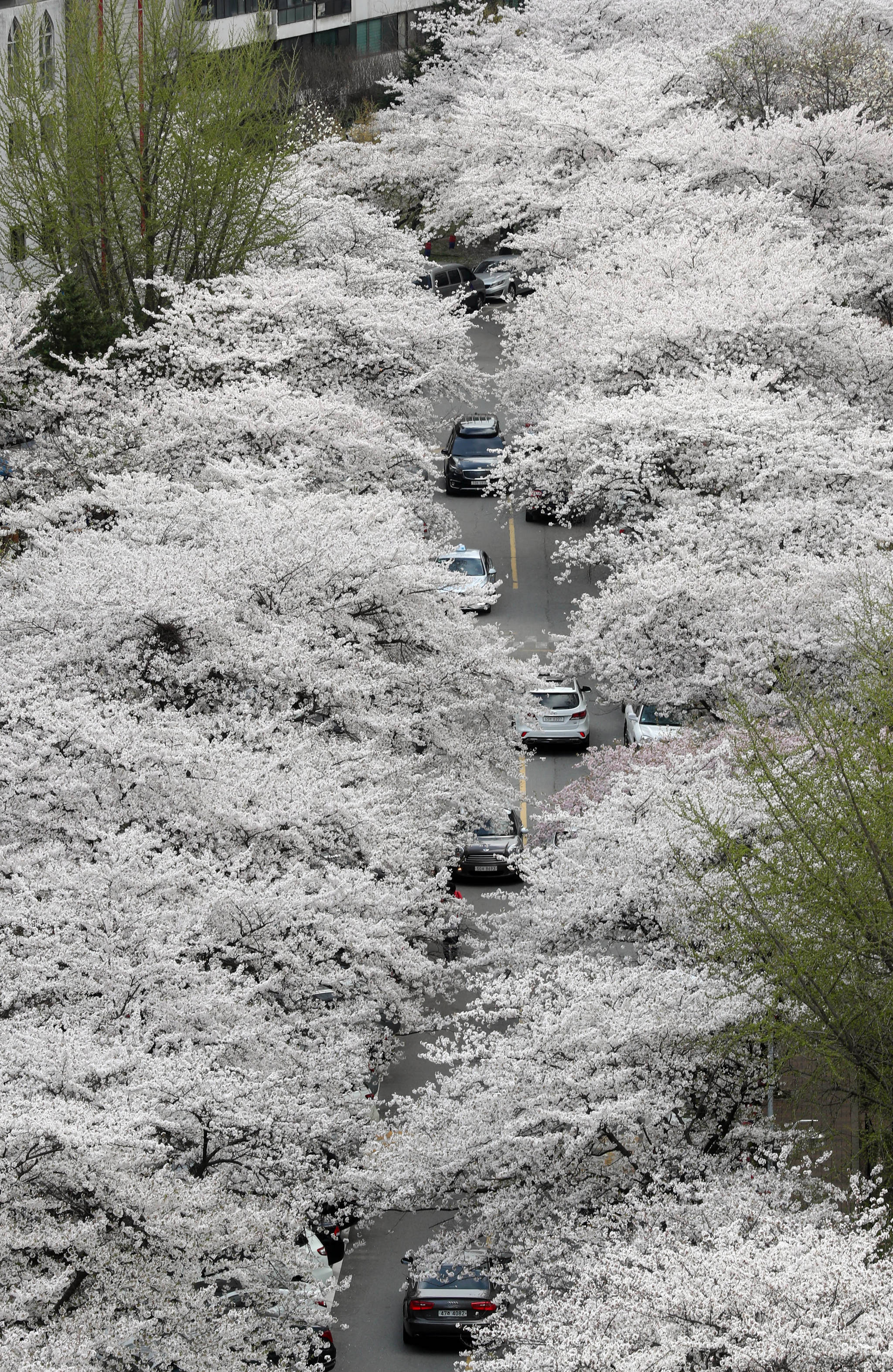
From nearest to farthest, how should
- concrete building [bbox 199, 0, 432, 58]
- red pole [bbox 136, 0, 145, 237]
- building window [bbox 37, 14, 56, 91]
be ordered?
red pole [bbox 136, 0, 145, 237] < building window [bbox 37, 14, 56, 91] < concrete building [bbox 199, 0, 432, 58]

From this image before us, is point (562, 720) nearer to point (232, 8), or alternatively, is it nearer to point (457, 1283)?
point (457, 1283)

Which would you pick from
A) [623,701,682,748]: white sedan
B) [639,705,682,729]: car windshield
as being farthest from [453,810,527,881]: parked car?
[639,705,682,729]: car windshield

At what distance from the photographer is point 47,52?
44.2m

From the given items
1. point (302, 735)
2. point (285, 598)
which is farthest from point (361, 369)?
point (302, 735)

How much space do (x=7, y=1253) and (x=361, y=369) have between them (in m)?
25.5

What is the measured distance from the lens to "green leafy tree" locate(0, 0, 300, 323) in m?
37.1

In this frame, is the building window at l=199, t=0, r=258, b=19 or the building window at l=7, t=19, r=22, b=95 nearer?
the building window at l=7, t=19, r=22, b=95

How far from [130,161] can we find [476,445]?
11.6 meters

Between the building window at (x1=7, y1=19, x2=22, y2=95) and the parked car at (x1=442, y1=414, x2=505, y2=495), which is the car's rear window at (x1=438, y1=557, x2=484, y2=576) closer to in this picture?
the parked car at (x1=442, y1=414, x2=505, y2=495)

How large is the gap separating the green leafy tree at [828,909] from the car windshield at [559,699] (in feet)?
48.3

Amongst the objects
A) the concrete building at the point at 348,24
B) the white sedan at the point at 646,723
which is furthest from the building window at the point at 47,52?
the concrete building at the point at 348,24

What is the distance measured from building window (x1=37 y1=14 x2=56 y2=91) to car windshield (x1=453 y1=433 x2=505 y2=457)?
13404 mm

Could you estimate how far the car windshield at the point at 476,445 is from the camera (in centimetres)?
4406

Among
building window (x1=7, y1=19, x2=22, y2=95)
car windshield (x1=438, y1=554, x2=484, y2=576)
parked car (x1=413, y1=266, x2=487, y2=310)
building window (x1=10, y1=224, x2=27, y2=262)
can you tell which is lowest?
car windshield (x1=438, y1=554, x2=484, y2=576)
